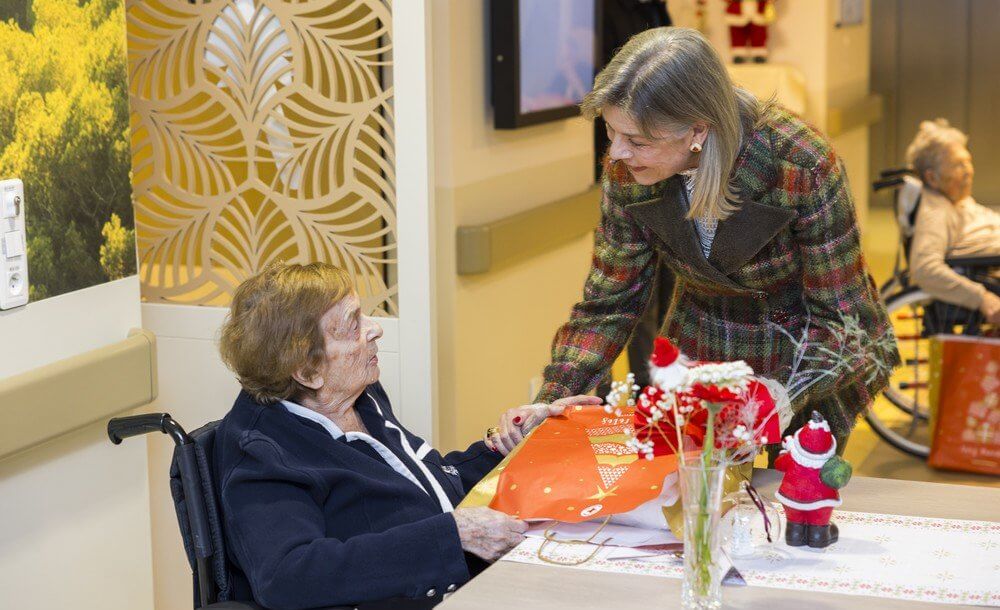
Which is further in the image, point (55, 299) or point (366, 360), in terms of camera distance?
point (55, 299)

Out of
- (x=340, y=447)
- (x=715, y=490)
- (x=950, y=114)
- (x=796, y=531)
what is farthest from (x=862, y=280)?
(x=950, y=114)

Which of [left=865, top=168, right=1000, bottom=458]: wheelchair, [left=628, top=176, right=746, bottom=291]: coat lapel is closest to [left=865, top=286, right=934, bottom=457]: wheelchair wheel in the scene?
[left=865, top=168, right=1000, bottom=458]: wheelchair

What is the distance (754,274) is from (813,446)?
0.49 metres

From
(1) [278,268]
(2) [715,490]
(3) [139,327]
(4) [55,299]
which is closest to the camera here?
(2) [715,490]

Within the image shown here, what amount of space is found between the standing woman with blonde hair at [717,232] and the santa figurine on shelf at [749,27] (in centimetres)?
404

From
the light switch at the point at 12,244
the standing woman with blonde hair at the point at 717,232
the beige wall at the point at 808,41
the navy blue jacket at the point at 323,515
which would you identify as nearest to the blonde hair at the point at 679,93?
the standing woman with blonde hair at the point at 717,232

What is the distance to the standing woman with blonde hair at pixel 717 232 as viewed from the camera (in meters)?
1.88

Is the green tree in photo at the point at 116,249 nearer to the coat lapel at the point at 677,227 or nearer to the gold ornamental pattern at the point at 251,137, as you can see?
the gold ornamental pattern at the point at 251,137

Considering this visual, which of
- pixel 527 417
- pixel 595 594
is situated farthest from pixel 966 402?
pixel 595 594

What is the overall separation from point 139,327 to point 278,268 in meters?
0.63

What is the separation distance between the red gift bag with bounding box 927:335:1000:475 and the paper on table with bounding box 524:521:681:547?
8.85ft

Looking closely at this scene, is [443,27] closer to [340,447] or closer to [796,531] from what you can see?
[340,447]

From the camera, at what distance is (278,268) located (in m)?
2.00

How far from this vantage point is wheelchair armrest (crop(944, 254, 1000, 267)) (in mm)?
4117
